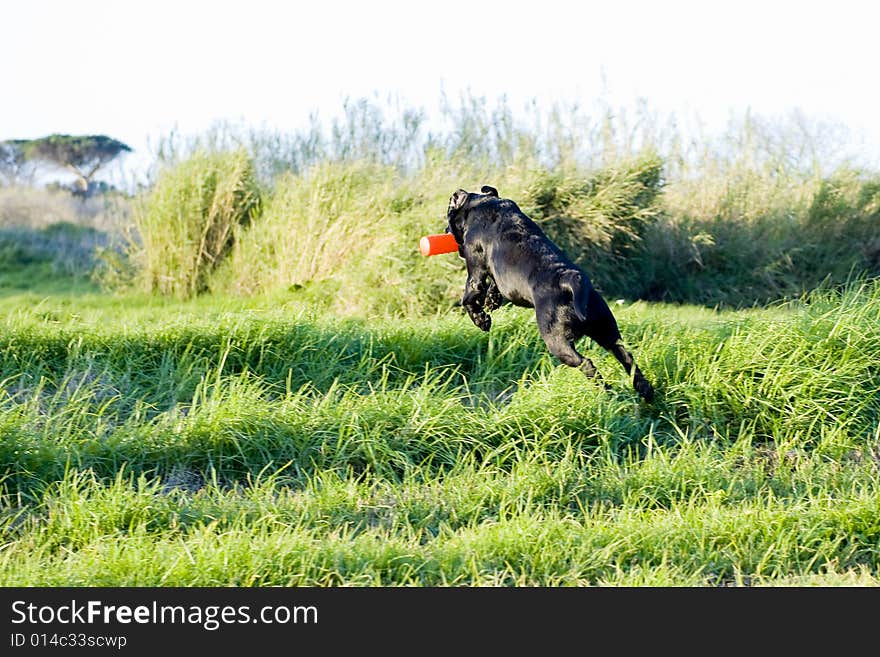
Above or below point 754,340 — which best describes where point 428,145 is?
above

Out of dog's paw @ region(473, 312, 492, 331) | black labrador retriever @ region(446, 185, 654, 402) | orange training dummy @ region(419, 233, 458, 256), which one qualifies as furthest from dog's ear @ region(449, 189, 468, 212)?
dog's paw @ region(473, 312, 492, 331)

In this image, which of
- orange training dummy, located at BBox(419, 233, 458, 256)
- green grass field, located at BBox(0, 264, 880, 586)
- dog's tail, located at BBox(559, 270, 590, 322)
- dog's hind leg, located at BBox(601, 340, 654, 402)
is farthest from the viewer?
orange training dummy, located at BBox(419, 233, 458, 256)

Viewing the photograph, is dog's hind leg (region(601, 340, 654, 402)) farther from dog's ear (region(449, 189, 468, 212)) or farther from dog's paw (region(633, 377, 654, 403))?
dog's ear (region(449, 189, 468, 212))

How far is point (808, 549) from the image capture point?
4.48 meters

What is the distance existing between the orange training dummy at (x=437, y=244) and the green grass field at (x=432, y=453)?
0.86 meters

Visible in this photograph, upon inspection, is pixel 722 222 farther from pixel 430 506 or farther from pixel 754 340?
pixel 430 506

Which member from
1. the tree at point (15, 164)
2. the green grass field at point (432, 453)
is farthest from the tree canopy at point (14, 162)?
the green grass field at point (432, 453)

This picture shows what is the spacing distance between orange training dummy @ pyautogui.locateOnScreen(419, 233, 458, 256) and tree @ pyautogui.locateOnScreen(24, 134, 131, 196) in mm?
14418

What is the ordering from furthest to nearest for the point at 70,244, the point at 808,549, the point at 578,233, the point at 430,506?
1. the point at 70,244
2. the point at 578,233
3. the point at 430,506
4. the point at 808,549

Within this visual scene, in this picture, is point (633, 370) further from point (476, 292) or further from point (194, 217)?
point (194, 217)

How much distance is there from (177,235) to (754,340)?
6448mm

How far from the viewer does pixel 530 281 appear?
5438mm

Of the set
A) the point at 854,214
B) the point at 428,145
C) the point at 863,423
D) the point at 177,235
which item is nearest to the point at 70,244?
the point at 177,235

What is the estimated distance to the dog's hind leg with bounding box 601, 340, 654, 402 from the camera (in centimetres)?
571
